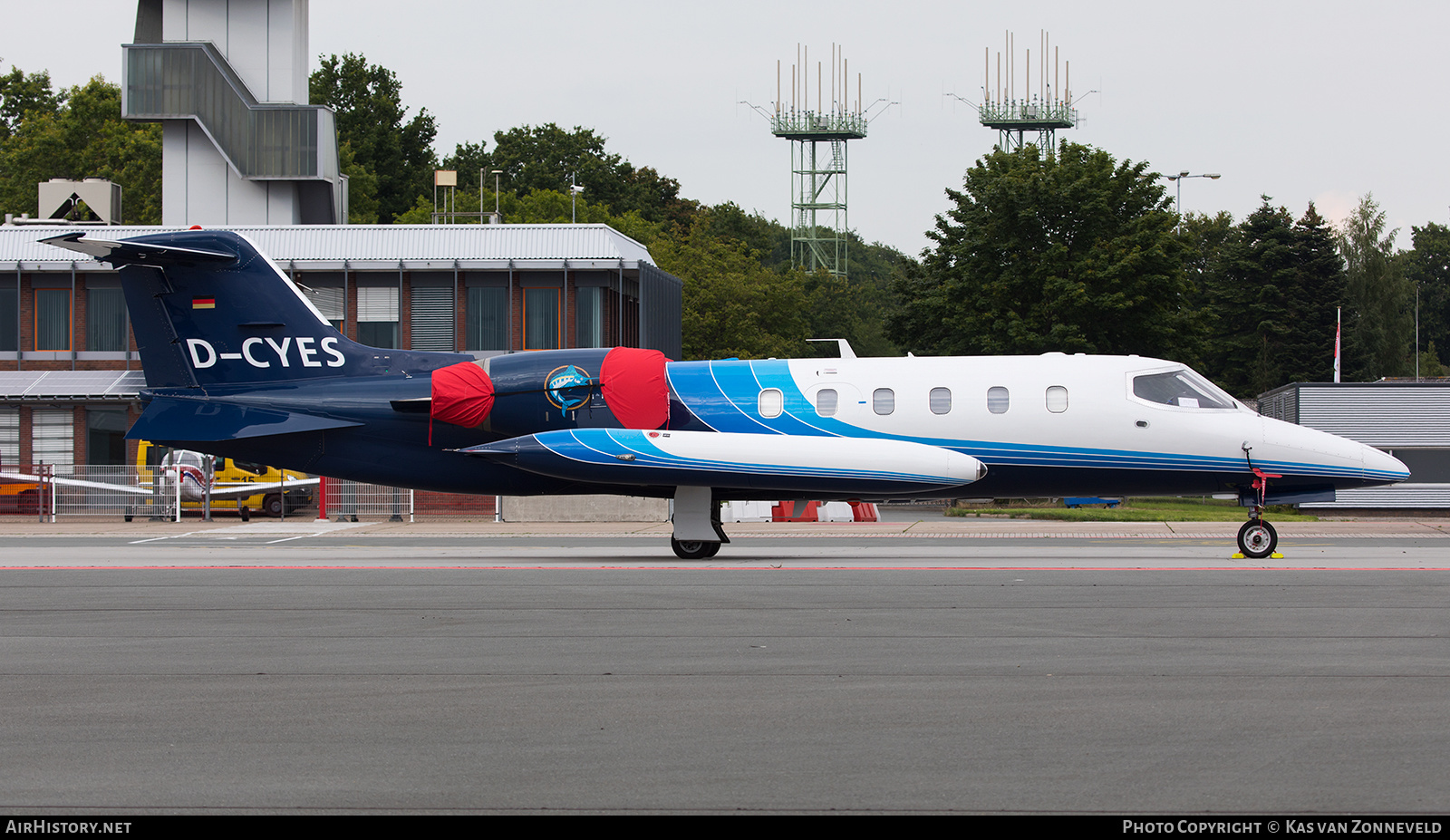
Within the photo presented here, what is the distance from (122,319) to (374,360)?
2250 centimetres

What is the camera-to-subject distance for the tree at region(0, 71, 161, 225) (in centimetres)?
8931

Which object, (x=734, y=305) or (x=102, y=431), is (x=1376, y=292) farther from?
(x=102, y=431)

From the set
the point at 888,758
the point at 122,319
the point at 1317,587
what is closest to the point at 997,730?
the point at 888,758

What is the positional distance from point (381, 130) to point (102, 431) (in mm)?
73893

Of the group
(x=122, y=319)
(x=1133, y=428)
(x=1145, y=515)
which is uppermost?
(x=122, y=319)

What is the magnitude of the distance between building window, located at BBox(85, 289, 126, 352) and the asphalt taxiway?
2530 centimetres

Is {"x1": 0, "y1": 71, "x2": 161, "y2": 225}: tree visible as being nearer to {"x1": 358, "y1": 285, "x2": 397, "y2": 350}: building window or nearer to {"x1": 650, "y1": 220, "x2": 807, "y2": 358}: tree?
{"x1": 650, "y1": 220, "x2": 807, "y2": 358}: tree

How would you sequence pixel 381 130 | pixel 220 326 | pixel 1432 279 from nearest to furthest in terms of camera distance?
1. pixel 220 326
2. pixel 381 130
3. pixel 1432 279

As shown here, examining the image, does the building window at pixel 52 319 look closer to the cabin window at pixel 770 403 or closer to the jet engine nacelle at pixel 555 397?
the jet engine nacelle at pixel 555 397

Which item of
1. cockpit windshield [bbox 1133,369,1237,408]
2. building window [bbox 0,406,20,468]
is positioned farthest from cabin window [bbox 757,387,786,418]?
building window [bbox 0,406,20,468]

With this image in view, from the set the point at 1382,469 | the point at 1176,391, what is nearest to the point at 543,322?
the point at 1176,391

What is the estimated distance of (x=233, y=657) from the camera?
11.2 meters

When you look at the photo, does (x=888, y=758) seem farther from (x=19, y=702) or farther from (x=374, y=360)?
(x=374, y=360)

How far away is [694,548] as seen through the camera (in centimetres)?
2152
